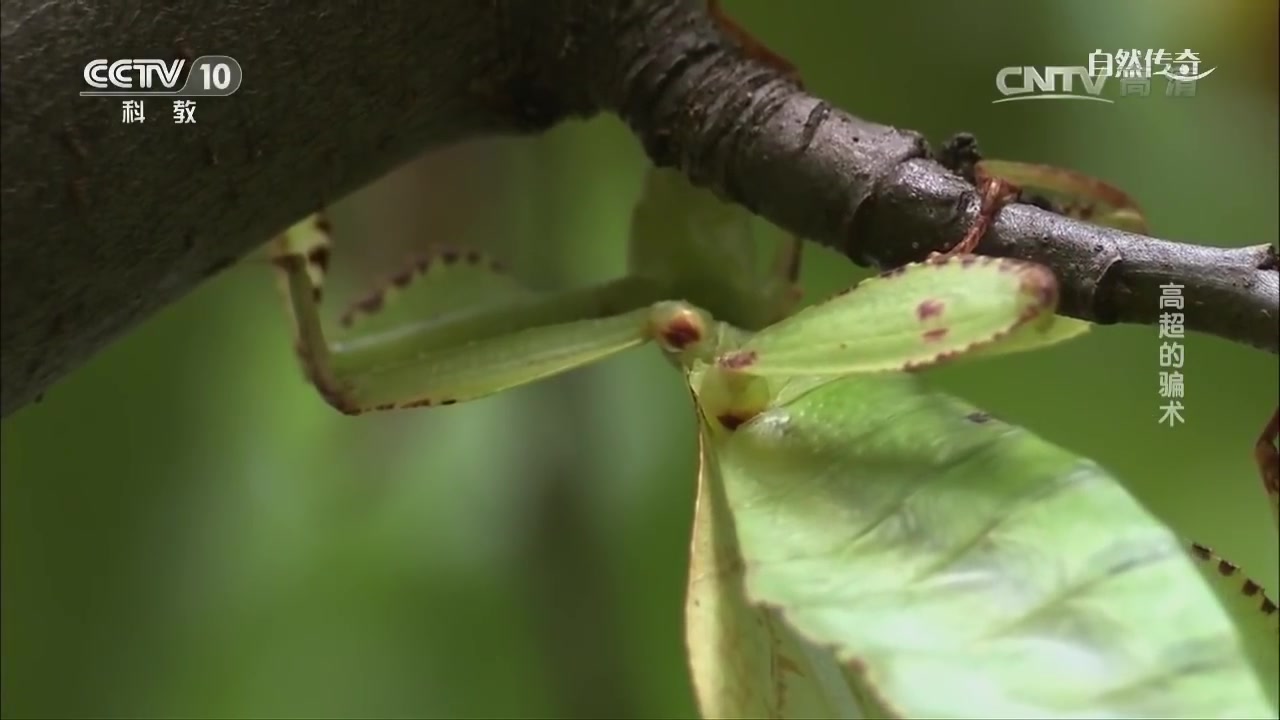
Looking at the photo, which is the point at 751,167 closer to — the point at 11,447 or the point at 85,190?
the point at 85,190

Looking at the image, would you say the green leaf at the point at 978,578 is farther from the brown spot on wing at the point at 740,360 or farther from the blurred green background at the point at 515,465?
the blurred green background at the point at 515,465

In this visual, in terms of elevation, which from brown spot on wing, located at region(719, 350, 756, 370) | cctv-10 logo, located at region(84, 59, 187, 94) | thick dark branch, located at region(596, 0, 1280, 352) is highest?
cctv-10 logo, located at region(84, 59, 187, 94)

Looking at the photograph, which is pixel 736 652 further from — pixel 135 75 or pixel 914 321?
pixel 135 75

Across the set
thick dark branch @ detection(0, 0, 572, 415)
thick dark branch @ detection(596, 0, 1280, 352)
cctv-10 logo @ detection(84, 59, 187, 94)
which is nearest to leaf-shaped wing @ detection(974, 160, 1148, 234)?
thick dark branch @ detection(596, 0, 1280, 352)

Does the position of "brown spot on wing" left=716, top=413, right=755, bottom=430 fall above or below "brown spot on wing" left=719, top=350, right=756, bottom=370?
below

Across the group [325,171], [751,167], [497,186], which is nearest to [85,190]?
[325,171]

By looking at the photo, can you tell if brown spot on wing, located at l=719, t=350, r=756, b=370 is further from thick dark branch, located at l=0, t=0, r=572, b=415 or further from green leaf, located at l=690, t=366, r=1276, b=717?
thick dark branch, located at l=0, t=0, r=572, b=415
